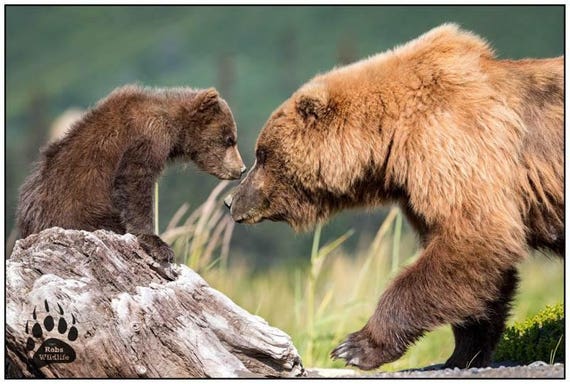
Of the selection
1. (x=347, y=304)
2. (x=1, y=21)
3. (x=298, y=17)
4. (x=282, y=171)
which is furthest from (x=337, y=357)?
(x=298, y=17)

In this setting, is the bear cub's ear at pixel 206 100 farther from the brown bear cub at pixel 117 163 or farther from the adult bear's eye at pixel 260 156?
the adult bear's eye at pixel 260 156

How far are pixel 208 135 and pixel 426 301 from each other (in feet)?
9.05

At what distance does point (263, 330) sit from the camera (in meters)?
6.00

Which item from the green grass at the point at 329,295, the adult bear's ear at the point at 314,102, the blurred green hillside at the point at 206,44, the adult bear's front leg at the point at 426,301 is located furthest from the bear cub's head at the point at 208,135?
the blurred green hillside at the point at 206,44

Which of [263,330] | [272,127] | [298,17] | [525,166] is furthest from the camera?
[298,17]

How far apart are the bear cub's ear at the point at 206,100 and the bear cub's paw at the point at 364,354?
2.72 metres

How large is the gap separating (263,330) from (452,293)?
132 centimetres

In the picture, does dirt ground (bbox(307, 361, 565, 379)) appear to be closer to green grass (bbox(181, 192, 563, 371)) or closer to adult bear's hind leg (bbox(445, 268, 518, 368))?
adult bear's hind leg (bbox(445, 268, 518, 368))

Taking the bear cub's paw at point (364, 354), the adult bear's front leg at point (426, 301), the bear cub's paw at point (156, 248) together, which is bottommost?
the bear cub's paw at point (364, 354)

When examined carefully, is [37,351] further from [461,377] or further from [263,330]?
[461,377]

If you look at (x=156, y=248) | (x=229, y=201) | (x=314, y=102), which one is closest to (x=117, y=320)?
(x=156, y=248)

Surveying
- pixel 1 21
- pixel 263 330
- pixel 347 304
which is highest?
pixel 1 21

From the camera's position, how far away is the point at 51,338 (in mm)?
5500

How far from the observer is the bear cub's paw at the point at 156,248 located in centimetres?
619
